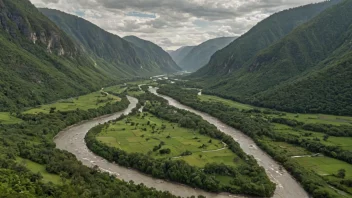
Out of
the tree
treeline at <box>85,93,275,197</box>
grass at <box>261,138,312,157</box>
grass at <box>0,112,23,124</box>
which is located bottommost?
grass at <box>0,112,23,124</box>

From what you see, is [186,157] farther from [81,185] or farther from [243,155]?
[81,185]

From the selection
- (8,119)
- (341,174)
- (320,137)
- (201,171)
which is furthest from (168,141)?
(8,119)

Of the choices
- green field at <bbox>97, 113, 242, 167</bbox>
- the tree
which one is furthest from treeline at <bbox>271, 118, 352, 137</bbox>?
green field at <bbox>97, 113, 242, 167</bbox>

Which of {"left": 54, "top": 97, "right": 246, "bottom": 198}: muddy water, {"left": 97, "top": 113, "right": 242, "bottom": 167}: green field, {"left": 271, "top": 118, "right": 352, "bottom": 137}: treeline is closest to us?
{"left": 54, "top": 97, "right": 246, "bottom": 198}: muddy water

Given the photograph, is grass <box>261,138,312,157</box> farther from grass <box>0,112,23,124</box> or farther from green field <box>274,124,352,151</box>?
grass <box>0,112,23,124</box>

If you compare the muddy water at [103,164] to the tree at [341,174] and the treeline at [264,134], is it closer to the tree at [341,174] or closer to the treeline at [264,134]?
the treeline at [264,134]

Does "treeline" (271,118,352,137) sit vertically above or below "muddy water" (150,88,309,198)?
above

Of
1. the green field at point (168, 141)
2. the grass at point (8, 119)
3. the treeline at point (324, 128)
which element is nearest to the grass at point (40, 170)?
the green field at point (168, 141)
